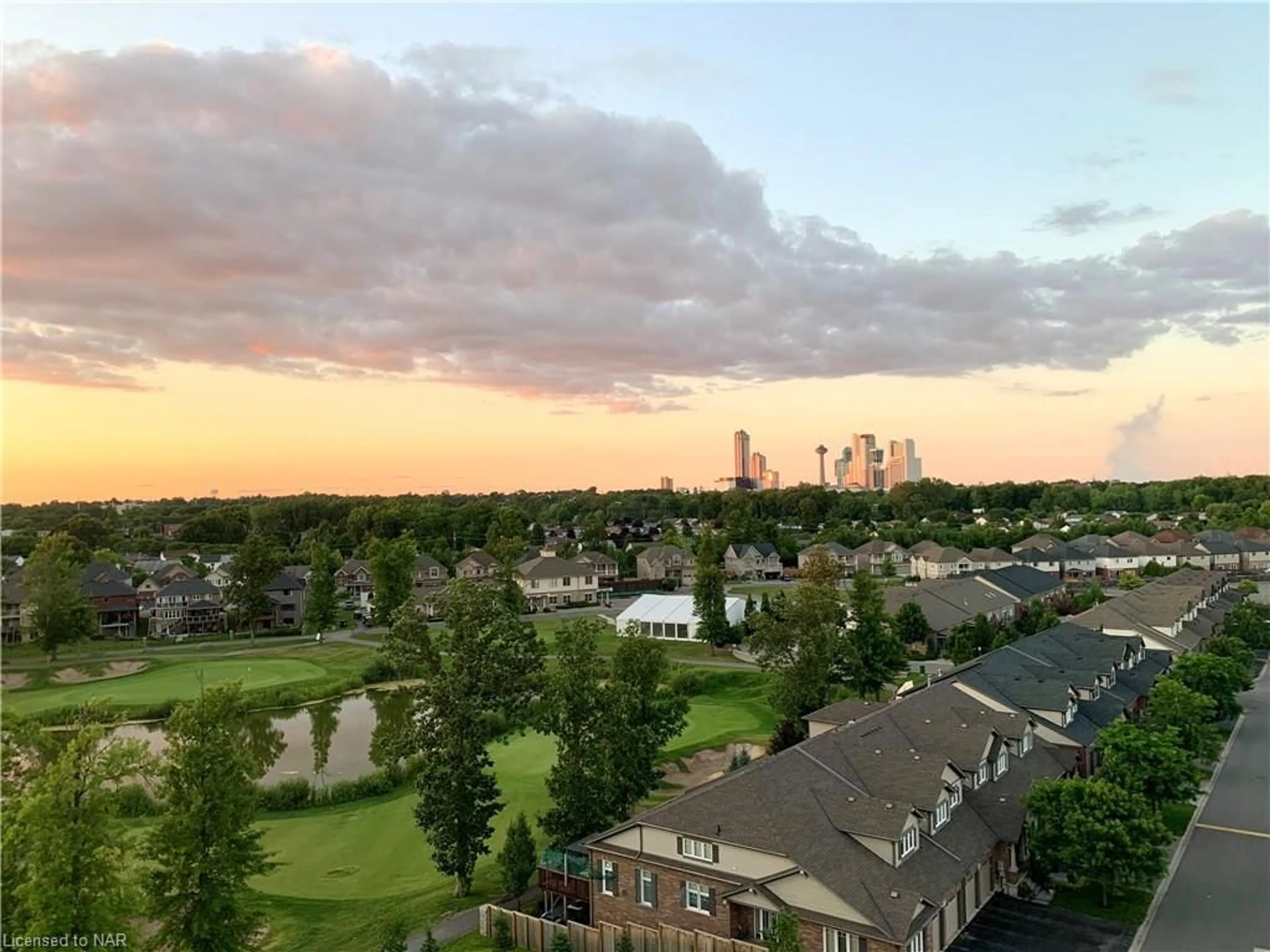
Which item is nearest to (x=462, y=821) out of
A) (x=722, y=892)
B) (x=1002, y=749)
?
(x=722, y=892)

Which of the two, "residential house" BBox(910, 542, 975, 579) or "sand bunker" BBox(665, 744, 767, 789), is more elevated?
"residential house" BBox(910, 542, 975, 579)

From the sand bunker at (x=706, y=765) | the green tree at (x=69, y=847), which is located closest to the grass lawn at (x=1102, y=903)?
the sand bunker at (x=706, y=765)

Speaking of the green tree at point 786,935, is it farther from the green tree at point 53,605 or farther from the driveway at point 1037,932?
the green tree at point 53,605

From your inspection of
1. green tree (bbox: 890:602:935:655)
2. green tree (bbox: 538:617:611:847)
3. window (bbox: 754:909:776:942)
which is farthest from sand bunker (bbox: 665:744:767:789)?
green tree (bbox: 890:602:935:655)

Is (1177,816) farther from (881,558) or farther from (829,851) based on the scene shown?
(881,558)

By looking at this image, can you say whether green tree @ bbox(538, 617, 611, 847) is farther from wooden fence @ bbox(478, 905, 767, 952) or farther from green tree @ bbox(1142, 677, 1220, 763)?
green tree @ bbox(1142, 677, 1220, 763)

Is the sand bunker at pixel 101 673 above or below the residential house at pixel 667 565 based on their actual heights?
below

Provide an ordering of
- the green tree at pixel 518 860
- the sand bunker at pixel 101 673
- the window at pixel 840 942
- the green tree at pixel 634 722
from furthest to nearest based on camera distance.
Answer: the sand bunker at pixel 101 673, the green tree at pixel 634 722, the green tree at pixel 518 860, the window at pixel 840 942
